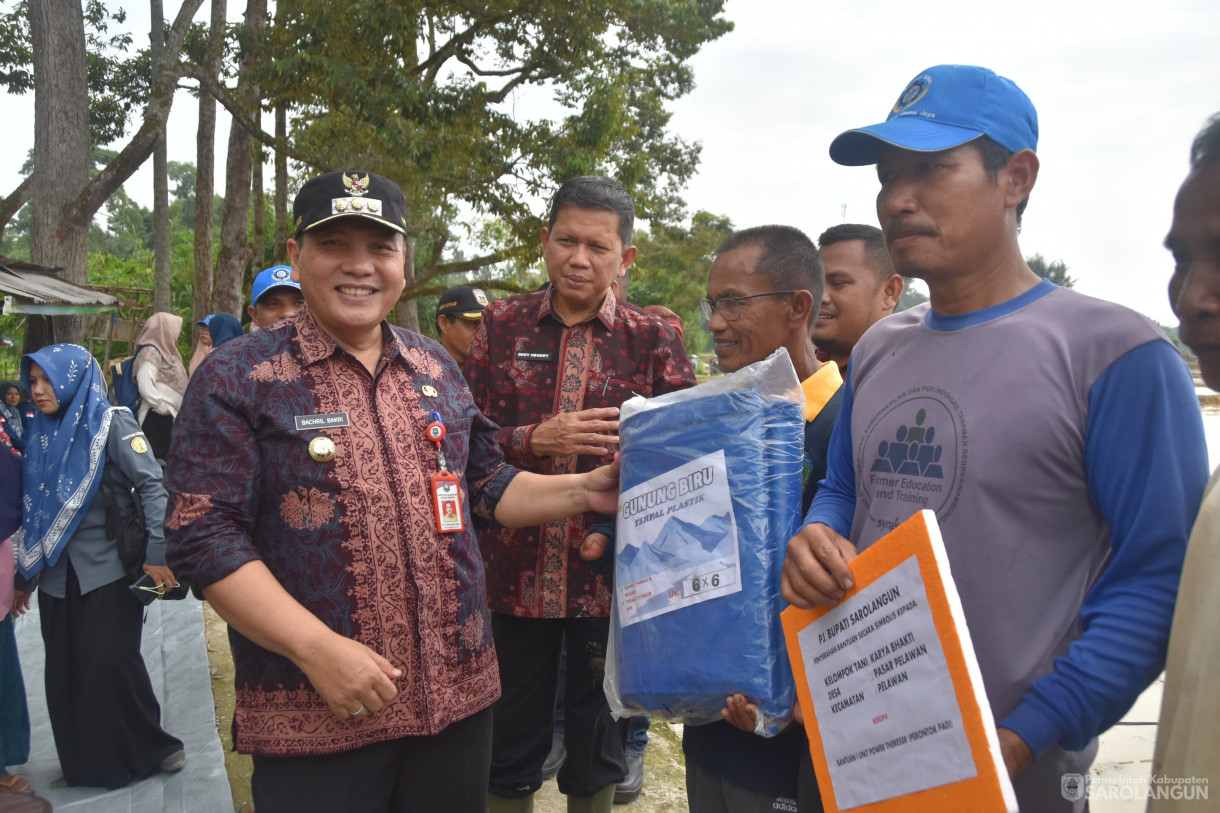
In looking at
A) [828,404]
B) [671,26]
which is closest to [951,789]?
[828,404]

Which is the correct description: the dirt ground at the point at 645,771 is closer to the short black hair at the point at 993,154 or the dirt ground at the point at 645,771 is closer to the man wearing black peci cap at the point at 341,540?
the man wearing black peci cap at the point at 341,540

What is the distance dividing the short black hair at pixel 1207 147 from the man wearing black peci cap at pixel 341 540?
5.32ft

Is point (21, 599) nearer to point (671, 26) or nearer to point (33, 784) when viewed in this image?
point (33, 784)

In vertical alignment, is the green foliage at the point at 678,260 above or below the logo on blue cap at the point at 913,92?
above

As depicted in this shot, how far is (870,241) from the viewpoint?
3.27 metres

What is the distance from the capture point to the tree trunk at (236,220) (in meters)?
13.8

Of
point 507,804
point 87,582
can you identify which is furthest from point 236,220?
point 507,804

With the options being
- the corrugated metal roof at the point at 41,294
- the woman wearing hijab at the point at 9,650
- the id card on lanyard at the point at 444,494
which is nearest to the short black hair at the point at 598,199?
the id card on lanyard at the point at 444,494

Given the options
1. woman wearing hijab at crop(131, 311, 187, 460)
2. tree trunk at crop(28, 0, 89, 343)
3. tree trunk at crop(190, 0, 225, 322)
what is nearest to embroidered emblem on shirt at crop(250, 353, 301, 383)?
woman wearing hijab at crop(131, 311, 187, 460)

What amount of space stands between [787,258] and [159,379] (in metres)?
5.97

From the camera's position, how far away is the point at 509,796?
273 cm

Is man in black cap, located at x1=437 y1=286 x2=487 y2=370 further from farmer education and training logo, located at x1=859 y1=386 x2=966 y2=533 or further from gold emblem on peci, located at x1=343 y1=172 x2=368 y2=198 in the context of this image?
farmer education and training logo, located at x1=859 y1=386 x2=966 y2=533

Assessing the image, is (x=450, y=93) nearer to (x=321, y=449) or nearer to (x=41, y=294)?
(x=41, y=294)

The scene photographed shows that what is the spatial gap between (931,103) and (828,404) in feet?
2.49
